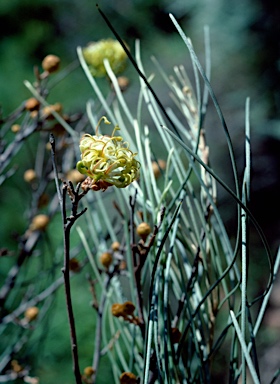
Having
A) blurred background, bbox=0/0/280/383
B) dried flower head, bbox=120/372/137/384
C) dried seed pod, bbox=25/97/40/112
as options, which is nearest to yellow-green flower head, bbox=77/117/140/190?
dried flower head, bbox=120/372/137/384

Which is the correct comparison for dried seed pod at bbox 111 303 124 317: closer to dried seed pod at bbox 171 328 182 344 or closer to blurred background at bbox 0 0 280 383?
dried seed pod at bbox 171 328 182 344

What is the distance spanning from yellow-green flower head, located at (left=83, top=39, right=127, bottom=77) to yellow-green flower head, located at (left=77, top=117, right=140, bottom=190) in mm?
251

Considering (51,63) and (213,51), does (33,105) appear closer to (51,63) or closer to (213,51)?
(51,63)

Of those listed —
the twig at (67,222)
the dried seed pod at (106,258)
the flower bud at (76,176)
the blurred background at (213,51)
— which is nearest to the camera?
the twig at (67,222)

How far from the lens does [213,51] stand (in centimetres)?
207

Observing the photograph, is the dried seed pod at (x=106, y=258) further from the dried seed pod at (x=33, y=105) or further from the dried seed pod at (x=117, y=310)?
the dried seed pod at (x=33, y=105)

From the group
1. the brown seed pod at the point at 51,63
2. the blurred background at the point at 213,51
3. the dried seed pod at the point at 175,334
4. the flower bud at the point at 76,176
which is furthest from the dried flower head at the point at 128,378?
the blurred background at the point at 213,51

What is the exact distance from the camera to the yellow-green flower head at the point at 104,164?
0.29 meters

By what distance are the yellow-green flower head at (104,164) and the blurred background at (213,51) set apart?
140 centimetres

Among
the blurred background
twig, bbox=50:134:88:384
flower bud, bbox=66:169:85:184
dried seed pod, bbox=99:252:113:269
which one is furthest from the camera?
the blurred background

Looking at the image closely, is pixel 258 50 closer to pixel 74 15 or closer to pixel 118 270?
pixel 74 15

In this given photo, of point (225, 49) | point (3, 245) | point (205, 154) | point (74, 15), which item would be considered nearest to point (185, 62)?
point (225, 49)

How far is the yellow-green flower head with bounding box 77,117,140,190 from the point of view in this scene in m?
0.29

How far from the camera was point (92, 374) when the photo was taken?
412mm
